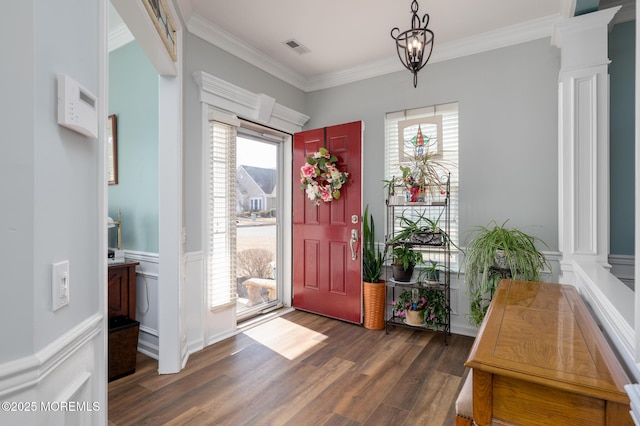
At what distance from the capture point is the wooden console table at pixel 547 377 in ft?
2.89

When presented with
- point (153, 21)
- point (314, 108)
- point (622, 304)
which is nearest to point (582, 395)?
point (622, 304)

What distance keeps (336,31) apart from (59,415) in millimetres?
3134

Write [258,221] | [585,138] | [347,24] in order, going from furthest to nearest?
[258,221] → [347,24] → [585,138]

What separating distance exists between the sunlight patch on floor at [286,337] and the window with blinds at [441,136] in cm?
157

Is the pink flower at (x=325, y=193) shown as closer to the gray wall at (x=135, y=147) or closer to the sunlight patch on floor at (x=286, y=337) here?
the sunlight patch on floor at (x=286, y=337)

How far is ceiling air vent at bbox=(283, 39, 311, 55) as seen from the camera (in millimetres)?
3170

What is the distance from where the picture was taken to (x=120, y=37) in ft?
9.85

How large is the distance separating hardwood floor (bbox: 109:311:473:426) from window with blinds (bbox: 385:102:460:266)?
1113mm

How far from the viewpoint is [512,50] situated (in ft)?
9.66

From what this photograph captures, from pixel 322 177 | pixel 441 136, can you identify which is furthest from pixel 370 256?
pixel 441 136

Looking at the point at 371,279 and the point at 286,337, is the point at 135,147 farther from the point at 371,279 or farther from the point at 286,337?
the point at 371,279

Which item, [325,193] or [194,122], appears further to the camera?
[325,193]

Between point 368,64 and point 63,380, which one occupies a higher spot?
point 368,64

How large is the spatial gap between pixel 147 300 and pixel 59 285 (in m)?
2.25
